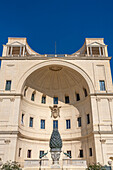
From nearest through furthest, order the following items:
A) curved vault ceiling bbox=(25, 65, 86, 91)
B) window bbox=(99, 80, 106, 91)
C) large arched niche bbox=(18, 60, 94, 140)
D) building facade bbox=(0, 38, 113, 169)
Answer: building facade bbox=(0, 38, 113, 169), window bbox=(99, 80, 106, 91), large arched niche bbox=(18, 60, 94, 140), curved vault ceiling bbox=(25, 65, 86, 91)

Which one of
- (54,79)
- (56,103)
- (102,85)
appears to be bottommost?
(56,103)

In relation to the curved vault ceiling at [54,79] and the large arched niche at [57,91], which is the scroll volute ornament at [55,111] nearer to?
the large arched niche at [57,91]

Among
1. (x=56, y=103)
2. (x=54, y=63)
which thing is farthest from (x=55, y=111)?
(x=54, y=63)

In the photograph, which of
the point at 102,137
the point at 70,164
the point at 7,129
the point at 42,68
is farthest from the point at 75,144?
the point at 42,68

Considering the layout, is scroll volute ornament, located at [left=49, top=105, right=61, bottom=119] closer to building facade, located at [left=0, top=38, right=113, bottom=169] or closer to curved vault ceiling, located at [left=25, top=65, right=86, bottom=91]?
building facade, located at [left=0, top=38, right=113, bottom=169]

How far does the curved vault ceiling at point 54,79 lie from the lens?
32.7 m

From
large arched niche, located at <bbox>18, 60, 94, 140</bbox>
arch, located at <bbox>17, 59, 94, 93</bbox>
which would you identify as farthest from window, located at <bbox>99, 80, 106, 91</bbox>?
large arched niche, located at <bbox>18, 60, 94, 140</bbox>

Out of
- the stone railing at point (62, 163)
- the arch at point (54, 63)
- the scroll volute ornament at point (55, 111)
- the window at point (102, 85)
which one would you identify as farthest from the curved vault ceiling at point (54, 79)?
the stone railing at point (62, 163)

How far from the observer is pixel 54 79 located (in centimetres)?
3516

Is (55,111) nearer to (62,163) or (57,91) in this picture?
(57,91)

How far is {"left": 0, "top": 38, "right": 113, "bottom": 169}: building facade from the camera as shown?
2675 cm

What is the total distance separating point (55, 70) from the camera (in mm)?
34062

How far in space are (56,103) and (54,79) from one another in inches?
193

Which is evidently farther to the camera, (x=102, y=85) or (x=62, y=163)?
(x=102, y=85)
